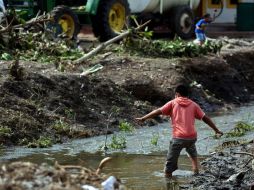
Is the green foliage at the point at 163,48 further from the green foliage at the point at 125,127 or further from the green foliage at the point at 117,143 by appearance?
the green foliage at the point at 117,143

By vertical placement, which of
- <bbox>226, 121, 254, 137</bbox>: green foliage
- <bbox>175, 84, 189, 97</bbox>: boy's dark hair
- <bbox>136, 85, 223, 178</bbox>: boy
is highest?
<bbox>175, 84, 189, 97</bbox>: boy's dark hair

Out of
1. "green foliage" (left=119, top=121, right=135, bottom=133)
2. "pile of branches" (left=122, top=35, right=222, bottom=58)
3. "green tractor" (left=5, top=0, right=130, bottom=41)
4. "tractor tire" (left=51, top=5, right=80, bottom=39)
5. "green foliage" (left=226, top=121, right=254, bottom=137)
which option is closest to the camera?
"green foliage" (left=226, top=121, right=254, bottom=137)

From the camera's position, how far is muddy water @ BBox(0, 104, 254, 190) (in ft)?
35.8

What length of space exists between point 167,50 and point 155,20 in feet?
25.9

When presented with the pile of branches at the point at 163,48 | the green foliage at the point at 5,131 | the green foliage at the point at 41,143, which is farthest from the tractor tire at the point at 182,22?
the green foliage at the point at 5,131

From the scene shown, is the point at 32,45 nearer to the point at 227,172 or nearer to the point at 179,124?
the point at 179,124

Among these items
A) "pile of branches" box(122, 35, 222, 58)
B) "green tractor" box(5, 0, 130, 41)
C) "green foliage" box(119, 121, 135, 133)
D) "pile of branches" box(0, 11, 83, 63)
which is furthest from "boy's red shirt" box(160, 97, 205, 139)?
"green tractor" box(5, 0, 130, 41)

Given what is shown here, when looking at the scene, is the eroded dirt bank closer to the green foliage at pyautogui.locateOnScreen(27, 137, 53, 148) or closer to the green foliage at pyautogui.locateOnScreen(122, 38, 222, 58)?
the green foliage at pyautogui.locateOnScreen(27, 137, 53, 148)

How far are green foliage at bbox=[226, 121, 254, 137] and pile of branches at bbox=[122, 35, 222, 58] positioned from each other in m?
5.19

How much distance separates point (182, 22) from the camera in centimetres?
2755

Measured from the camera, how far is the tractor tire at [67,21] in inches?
878

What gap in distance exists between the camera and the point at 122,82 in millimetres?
17406

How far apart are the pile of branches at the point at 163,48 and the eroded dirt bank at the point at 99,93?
28 centimetres

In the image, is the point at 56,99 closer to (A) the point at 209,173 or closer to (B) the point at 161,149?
(B) the point at 161,149
